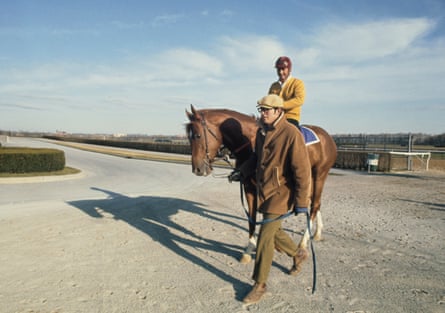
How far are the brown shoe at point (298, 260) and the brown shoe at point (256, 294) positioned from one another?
2.51 ft

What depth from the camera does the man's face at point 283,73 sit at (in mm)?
4516

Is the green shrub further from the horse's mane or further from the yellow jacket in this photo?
the yellow jacket

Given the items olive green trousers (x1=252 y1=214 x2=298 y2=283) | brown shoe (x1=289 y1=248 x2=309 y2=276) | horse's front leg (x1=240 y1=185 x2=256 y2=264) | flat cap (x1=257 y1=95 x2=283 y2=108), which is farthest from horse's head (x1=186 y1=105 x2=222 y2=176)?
brown shoe (x1=289 y1=248 x2=309 y2=276)

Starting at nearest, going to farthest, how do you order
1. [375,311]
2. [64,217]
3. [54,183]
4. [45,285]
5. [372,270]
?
[375,311], [45,285], [372,270], [64,217], [54,183]

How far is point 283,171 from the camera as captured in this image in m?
3.43

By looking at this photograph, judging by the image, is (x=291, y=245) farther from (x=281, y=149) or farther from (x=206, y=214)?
(x=206, y=214)

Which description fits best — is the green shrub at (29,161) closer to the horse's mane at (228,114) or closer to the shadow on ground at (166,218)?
the shadow on ground at (166,218)

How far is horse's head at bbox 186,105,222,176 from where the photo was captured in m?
4.38

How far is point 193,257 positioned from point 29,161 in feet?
36.2

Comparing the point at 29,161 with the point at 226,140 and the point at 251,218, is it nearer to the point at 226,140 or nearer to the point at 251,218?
Answer: the point at 226,140

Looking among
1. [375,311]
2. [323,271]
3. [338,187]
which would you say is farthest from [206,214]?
[338,187]

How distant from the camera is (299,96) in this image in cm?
443

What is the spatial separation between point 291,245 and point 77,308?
250 cm

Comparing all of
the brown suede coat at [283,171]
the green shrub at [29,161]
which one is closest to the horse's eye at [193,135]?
the brown suede coat at [283,171]
